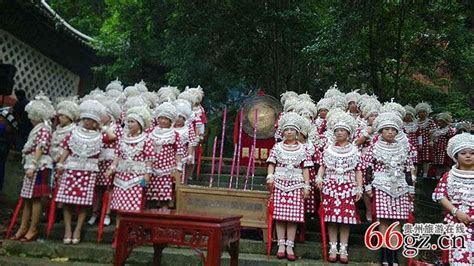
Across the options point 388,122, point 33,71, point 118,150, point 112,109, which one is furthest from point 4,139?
point 388,122

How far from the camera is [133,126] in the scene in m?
7.06

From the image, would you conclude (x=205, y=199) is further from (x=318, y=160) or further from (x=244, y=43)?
(x=244, y=43)

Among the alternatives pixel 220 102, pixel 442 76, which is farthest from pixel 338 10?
pixel 442 76

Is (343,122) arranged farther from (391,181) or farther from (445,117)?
(445,117)

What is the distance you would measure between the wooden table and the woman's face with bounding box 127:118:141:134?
9.33ft

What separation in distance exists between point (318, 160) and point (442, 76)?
8.56m

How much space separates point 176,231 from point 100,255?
8.75 ft

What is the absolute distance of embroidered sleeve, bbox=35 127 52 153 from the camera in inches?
270

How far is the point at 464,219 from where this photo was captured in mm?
5133

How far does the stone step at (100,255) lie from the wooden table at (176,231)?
6.58ft

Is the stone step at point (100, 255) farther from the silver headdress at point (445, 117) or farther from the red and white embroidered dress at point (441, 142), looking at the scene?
the silver headdress at point (445, 117)

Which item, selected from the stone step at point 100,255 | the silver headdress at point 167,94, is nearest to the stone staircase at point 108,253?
the stone step at point 100,255

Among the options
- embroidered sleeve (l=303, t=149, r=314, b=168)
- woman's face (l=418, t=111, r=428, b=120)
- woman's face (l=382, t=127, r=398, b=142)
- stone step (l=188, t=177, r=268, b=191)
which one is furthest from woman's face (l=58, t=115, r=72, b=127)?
woman's face (l=418, t=111, r=428, b=120)

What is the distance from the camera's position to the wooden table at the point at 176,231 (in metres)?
4.09
